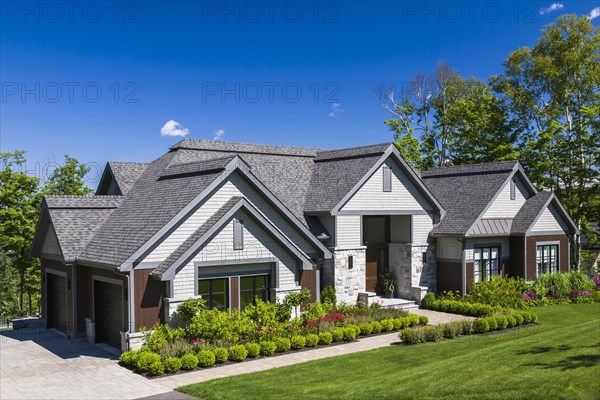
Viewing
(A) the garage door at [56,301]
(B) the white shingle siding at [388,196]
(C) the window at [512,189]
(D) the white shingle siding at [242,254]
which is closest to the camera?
(D) the white shingle siding at [242,254]

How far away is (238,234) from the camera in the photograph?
19594 millimetres

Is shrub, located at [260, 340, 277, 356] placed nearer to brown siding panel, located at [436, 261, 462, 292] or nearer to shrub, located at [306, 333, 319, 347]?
shrub, located at [306, 333, 319, 347]

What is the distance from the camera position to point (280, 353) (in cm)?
1798

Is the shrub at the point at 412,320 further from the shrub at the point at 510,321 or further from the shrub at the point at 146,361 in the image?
the shrub at the point at 146,361

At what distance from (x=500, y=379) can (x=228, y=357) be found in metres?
8.27

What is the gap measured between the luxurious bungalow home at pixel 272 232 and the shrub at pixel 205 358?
7.69ft

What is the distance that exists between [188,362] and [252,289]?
16.1ft

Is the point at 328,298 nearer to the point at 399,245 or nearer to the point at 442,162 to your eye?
the point at 399,245

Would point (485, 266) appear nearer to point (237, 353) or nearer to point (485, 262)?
point (485, 262)

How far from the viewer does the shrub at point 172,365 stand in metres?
15.7

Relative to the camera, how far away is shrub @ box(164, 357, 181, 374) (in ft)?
51.5

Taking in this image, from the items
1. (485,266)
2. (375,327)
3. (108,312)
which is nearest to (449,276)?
(485,266)

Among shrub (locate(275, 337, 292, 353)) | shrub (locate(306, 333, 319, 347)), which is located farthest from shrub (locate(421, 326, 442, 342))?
shrub (locate(275, 337, 292, 353))

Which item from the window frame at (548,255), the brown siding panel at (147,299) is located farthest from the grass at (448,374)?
the window frame at (548,255)
